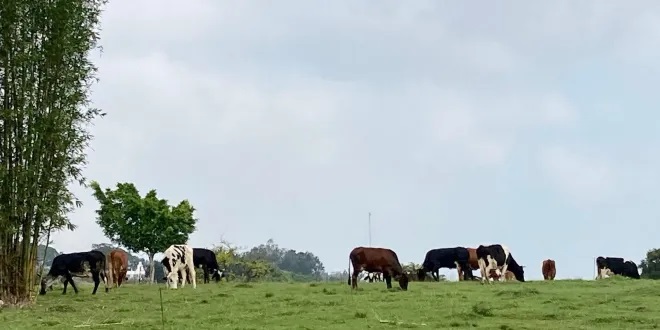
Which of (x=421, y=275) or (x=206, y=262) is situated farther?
(x=421, y=275)

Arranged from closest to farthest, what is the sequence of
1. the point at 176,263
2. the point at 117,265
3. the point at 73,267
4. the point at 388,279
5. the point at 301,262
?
the point at 388,279
the point at 73,267
the point at 176,263
the point at 117,265
the point at 301,262

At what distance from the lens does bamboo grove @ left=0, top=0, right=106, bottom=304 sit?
2264 centimetres

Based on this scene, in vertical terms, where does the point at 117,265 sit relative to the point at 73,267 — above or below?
above

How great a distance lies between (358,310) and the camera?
58.1 ft

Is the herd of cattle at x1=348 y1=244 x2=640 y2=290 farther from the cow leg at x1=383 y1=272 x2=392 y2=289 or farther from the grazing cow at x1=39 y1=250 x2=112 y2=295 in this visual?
the grazing cow at x1=39 y1=250 x2=112 y2=295

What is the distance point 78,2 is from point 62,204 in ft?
19.3

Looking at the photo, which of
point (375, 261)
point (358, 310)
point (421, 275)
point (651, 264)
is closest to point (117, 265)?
point (375, 261)

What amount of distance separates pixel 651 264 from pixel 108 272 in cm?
3657

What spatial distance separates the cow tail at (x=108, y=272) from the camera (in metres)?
28.9

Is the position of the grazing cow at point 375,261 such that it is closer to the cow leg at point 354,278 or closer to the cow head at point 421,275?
the cow leg at point 354,278

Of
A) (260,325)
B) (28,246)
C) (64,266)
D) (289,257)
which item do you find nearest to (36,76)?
(28,246)

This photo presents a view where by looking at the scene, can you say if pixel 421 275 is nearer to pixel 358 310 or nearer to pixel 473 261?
pixel 473 261

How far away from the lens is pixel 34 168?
22.5 m

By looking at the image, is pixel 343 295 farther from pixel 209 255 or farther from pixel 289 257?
pixel 289 257
